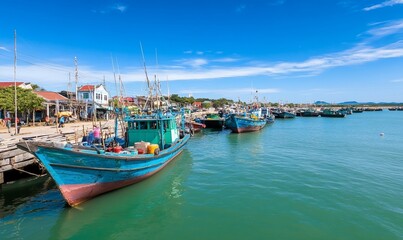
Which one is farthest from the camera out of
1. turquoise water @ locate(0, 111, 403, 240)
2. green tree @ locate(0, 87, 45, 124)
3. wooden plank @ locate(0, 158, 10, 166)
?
green tree @ locate(0, 87, 45, 124)

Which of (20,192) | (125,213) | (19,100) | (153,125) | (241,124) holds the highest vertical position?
(19,100)

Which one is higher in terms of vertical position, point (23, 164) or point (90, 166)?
point (90, 166)

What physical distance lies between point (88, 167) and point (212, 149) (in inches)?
670

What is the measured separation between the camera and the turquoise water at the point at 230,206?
31.6 ft

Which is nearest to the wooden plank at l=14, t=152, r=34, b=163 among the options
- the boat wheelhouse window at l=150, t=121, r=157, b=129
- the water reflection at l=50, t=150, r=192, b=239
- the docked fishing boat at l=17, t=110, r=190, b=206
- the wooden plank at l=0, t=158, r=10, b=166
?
the wooden plank at l=0, t=158, r=10, b=166

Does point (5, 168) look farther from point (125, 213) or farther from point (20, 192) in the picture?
point (125, 213)

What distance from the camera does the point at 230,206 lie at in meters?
11.8

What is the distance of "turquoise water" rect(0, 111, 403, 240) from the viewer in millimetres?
9633

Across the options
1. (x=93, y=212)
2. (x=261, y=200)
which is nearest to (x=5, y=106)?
(x=93, y=212)

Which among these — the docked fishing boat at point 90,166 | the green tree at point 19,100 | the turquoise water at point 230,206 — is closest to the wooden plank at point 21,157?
the turquoise water at point 230,206

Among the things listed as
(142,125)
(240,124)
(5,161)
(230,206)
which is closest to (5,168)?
(5,161)

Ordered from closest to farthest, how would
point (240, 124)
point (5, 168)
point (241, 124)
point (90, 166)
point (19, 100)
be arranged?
point (90, 166) < point (5, 168) < point (19, 100) < point (240, 124) < point (241, 124)

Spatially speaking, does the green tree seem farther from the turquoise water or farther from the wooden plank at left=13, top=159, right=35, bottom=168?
the turquoise water

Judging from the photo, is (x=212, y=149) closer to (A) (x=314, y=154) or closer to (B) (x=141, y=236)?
(A) (x=314, y=154)
